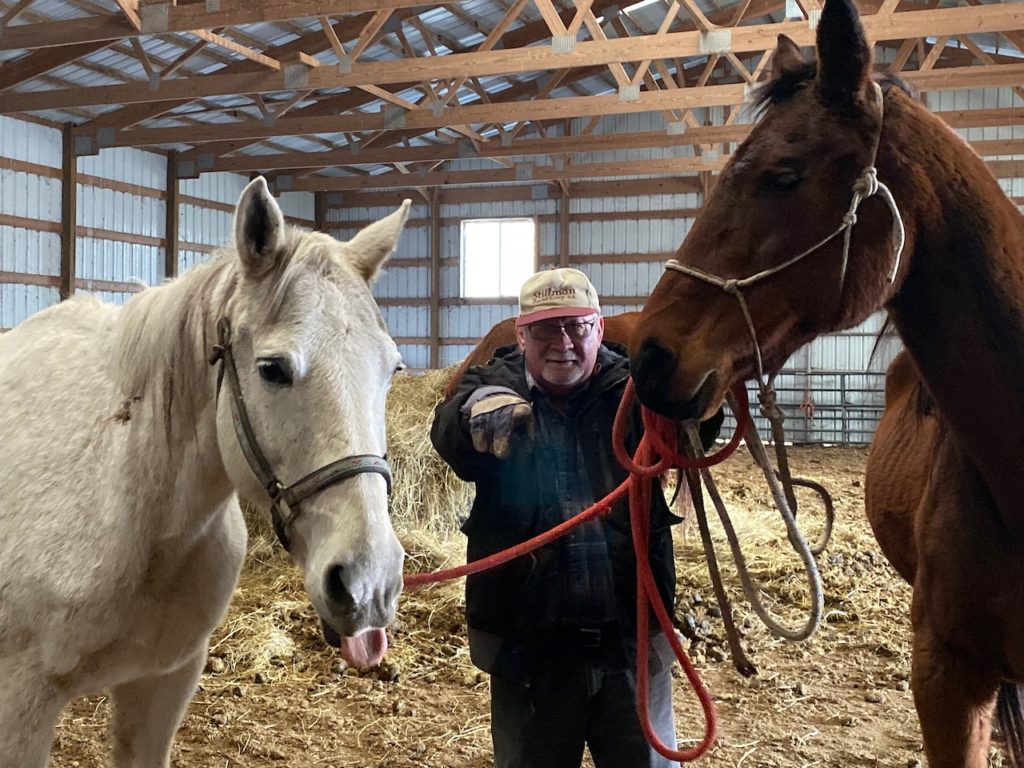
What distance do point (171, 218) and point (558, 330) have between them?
13.8 metres

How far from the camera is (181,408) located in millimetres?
1821

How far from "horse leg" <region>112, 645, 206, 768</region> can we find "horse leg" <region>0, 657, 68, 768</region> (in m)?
0.41

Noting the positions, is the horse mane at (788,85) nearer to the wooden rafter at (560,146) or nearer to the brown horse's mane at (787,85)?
the brown horse's mane at (787,85)

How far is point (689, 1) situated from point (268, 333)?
296 inches

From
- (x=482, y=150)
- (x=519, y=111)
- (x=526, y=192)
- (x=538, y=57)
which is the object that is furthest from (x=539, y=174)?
(x=538, y=57)

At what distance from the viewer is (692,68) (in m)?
16.3

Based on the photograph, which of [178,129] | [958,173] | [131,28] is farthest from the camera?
[178,129]

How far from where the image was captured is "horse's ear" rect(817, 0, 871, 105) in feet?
4.91

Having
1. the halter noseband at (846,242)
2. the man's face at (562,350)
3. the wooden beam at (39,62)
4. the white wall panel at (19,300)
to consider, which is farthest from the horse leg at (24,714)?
the white wall panel at (19,300)

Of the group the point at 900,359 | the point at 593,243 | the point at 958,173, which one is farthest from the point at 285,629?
the point at 593,243

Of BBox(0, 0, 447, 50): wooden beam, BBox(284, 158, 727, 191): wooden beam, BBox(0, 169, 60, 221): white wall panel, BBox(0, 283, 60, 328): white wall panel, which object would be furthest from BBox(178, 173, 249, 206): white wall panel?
BBox(0, 0, 447, 50): wooden beam

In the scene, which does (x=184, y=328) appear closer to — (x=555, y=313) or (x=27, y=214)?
(x=555, y=313)

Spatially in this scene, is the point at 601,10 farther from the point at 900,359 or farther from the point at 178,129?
the point at 900,359

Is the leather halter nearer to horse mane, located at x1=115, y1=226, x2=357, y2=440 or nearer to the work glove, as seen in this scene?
horse mane, located at x1=115, y1=226, x2=357, y2=440
